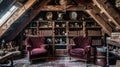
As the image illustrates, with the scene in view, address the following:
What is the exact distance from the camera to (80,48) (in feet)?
24.4

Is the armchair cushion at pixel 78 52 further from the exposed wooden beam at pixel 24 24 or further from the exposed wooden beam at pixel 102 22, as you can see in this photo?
the exposed wooden beam at pixel 24 24

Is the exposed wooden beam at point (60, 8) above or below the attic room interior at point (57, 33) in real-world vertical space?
above

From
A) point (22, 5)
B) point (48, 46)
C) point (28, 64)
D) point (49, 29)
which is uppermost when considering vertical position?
point (22, 5)

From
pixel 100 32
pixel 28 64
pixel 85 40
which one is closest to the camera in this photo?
pixel 28 64

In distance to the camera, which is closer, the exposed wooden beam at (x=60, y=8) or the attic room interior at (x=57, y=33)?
the attic room interior at (x=57, y=33)

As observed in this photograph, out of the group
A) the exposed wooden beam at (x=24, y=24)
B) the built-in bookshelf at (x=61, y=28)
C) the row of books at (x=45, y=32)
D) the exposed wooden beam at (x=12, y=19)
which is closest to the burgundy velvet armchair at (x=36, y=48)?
the row of books at (x=45, y=32)

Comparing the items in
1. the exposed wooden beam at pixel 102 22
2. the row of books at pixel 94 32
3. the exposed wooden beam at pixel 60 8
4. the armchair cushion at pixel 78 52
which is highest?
the exposed wooden beam at pixel 60 8

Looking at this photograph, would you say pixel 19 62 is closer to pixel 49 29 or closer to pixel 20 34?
pixel 20 34

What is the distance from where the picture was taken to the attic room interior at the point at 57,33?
274 inches

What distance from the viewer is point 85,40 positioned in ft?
24.9

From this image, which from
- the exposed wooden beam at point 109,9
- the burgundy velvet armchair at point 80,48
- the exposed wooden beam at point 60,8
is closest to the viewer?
the exposed wooden beam at point 109,9

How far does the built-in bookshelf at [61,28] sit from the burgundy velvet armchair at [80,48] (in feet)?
2.01

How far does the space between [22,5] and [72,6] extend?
6.64 ft

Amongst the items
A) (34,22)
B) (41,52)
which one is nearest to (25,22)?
(34,22)
